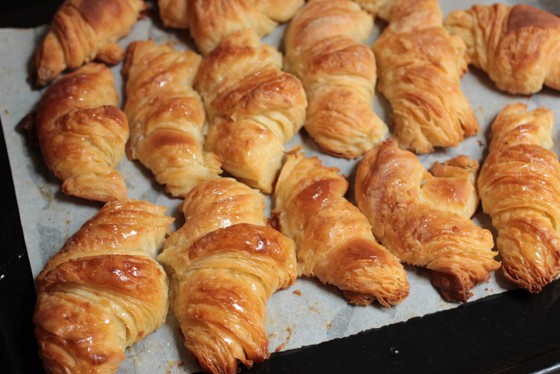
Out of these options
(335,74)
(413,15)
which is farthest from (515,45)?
(335,74)

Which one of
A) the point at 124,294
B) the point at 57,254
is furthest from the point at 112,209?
the point at 124,294

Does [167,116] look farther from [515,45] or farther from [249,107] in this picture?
[515,45]

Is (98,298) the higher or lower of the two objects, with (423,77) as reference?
lower

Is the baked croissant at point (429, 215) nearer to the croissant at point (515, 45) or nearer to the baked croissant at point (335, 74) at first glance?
the baked croissant at point (335, 74)

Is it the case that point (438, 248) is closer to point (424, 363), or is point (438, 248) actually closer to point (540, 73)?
point (424, 363)

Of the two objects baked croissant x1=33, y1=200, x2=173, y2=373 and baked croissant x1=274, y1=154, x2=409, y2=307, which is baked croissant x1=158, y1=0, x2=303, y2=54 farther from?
baked croissant x1=33, y1=200, x2=173, y2=373

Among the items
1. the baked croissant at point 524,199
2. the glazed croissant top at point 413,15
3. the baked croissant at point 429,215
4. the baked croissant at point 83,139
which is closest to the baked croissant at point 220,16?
the glazed croissant top at point 413,15
